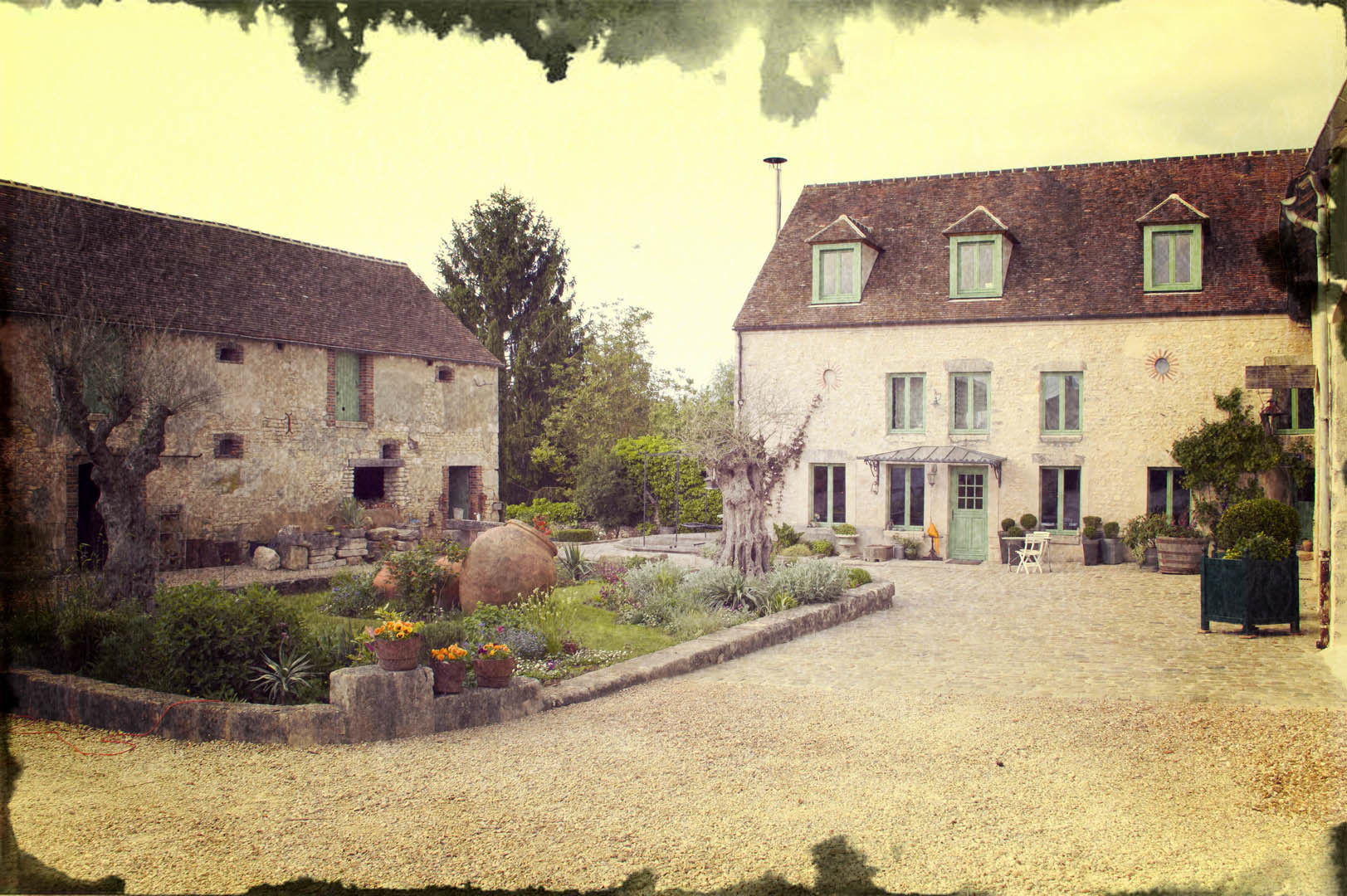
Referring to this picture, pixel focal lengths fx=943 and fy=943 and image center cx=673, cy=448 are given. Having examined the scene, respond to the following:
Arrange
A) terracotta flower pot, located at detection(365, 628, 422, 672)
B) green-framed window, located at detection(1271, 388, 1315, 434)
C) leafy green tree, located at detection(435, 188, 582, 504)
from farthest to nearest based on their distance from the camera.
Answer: green-framed window, located at detection(1271, 388, 1315, 434)
leafy green tree, located at detection(435, 188, 582, 504)
terracotta flower pot, located at detection(365, 628, 422, 672)

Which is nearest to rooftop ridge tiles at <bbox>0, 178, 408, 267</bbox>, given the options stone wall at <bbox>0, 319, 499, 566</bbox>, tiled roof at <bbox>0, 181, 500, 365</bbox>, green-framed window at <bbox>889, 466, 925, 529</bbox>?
tiled roof at <bbox>0, 181, 500, 365</bbox>

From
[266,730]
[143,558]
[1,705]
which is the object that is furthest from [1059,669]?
[143,558]

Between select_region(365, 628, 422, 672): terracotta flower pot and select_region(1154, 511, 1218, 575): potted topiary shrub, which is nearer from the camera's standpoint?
select_region(365, 628, 422, 672): terracotta flower pot

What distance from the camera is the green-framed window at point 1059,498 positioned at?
18969mm

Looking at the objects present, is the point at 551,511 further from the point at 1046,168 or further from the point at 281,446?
the point at 1046,168

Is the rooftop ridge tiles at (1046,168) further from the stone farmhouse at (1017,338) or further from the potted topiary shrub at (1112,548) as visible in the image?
the potted topiary shrub at (1112,548)

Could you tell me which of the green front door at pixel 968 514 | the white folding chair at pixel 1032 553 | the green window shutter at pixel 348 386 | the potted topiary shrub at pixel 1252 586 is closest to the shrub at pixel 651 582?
the potted topiary shrub at pixel 1252 586

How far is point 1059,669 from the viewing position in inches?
347

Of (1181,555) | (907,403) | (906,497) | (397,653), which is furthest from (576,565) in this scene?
(1181,555)

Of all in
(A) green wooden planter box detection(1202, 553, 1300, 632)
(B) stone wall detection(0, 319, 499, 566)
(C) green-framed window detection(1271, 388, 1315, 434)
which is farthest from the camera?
(C) green-framed window detection(1271, 388, 1315, 434)

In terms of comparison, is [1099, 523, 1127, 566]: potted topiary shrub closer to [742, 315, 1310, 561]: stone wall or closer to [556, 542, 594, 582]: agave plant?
[742, 315, 1310, 561]: stone wall

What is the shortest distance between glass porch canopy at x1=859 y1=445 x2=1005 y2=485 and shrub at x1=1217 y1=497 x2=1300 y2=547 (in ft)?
17.0

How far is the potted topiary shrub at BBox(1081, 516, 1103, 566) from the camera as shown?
1820 cm

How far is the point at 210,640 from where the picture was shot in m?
6.84
